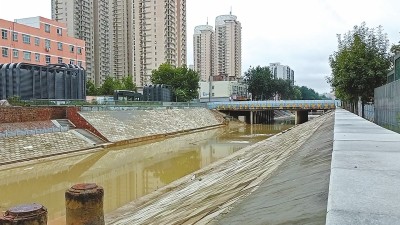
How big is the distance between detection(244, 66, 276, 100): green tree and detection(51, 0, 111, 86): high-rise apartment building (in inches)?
1420

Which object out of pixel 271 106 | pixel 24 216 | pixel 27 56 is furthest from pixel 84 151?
pixel 271 106

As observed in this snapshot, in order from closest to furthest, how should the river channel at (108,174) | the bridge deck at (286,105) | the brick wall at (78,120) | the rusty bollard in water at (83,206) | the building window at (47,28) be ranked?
the rusty bollard in water at (83,206), the river channel at (108,174), the brick wall at (78,120), the building window at (47,28), the bridge deck at (286,105)

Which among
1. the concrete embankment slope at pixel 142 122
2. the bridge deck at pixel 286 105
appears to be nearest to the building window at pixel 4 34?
the concrete embankment slope at pixel 142 122

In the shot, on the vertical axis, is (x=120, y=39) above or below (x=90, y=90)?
above

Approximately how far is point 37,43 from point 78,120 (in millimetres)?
22698

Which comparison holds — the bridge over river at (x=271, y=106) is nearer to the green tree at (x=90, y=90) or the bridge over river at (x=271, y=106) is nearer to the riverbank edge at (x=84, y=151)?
the riverbank edge at (x=84, y=151)

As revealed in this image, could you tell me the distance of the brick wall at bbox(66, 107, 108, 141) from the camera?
99.7ft

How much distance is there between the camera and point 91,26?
88.8 meters

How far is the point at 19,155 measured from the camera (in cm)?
2125

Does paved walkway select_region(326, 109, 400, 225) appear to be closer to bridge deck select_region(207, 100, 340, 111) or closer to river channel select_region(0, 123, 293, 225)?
river channel select_region(0, 123, 293, 225)

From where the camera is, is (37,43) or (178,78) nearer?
(37,43)

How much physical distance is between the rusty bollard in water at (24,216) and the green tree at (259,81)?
3240 inches

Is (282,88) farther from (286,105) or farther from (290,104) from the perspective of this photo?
(290,104)

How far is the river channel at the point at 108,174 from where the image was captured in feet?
44.1
